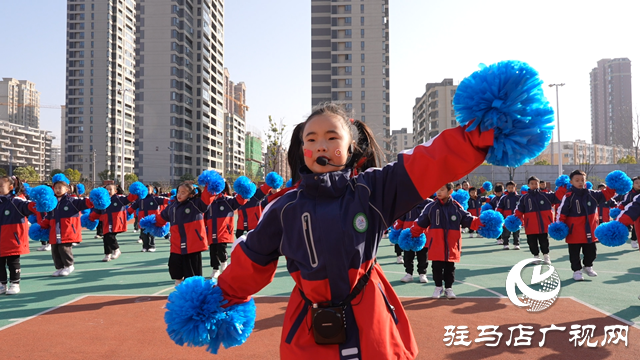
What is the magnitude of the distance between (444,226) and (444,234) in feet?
0.48

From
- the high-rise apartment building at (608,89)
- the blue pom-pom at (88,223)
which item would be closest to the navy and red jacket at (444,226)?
the blue pom-pom at (88,223)

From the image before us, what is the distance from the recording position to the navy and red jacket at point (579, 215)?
8922 mm

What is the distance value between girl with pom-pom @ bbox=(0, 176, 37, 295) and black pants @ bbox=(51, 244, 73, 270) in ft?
5.48

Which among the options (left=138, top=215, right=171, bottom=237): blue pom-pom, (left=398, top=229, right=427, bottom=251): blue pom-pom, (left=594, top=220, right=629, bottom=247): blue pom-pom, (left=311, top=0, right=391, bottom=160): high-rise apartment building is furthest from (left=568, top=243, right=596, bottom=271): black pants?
(left=311, top=0, right=391, bottom=160): high-rise apartment building

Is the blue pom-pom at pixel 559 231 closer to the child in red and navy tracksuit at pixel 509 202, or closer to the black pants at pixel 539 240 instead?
the black pants at pixel 539 240

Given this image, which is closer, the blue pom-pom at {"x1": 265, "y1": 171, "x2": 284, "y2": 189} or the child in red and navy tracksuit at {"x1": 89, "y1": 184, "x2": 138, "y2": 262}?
the blue pom-pom at {"x1": 265, "y1": 171, "x2": 284, "y2": 189}

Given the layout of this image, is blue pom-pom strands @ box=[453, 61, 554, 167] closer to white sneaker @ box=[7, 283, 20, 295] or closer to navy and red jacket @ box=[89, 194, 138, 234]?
white sneaker @ box=[7, 283, 20, 295]

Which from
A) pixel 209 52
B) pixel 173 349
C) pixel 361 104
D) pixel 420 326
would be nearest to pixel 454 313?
pixel 420 326

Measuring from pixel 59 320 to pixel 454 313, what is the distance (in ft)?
18.4

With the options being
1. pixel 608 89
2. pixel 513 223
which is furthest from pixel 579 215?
pixel 608 89

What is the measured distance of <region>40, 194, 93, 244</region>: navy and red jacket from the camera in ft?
32.4

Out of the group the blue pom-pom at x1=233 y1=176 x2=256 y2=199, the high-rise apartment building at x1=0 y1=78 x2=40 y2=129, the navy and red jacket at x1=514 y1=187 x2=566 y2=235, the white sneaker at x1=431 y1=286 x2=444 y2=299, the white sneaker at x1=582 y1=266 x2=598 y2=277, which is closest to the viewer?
the white sneaker at x1=431 y1=286 x2=444 y2=299

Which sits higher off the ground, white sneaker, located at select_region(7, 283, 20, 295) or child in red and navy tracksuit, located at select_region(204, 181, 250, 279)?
child in red and navy tracksuit, located at select_region(204, 181, 250, 279)

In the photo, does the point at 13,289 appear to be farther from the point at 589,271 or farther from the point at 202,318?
the point at 589,271
